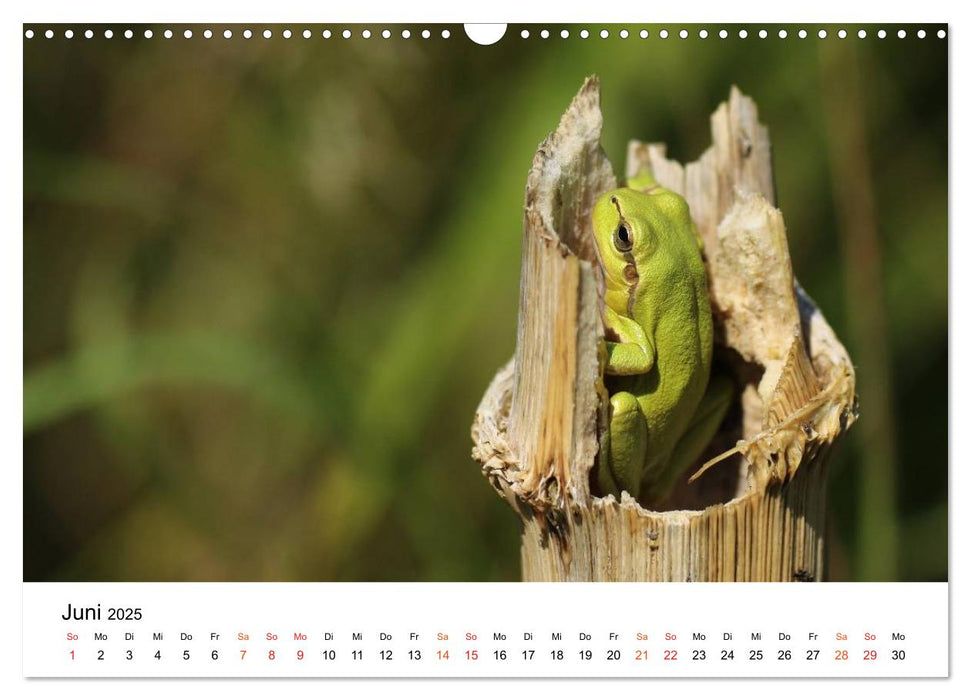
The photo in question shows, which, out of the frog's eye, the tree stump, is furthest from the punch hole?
the frog's eye

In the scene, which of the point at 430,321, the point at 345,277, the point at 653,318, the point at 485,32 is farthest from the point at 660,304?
the point at 345,277

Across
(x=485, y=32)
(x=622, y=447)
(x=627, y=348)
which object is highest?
(x=485, y=32)

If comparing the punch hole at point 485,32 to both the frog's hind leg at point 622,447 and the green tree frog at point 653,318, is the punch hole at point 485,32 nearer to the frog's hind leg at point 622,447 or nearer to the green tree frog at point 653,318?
the green tree frog at point 653,318

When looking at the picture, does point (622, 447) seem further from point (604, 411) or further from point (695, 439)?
point (695, 439)

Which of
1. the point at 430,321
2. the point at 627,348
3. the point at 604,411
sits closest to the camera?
the point at 604,411

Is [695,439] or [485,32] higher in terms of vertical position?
[485,32]

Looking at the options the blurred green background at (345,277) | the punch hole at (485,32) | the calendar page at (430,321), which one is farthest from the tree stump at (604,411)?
the blurred green background at (345,277)
